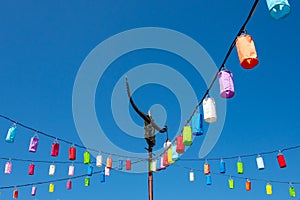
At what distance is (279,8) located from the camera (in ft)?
10.2

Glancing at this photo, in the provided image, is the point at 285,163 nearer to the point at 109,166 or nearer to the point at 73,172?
the point at 109,166

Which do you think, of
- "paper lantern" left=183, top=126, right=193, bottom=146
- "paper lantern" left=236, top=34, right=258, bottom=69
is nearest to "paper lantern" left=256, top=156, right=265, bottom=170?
"paper lantern" left=183, top=126, right=193, bottom=146

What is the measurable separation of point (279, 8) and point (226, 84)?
1.22 metres

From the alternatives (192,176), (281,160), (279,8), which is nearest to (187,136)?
(279,8)

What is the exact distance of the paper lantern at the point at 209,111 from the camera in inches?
187

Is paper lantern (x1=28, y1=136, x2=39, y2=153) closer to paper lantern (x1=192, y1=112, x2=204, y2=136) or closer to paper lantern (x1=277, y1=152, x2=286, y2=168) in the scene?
paper lantern (x1=192, y1=112, x2=204, y2=136)

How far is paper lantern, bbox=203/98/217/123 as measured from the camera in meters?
4.75

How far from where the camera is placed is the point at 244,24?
3.76 metres

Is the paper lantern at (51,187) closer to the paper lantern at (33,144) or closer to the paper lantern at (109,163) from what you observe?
the paper lantern at (109,163)

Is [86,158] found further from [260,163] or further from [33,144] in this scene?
[260,163]

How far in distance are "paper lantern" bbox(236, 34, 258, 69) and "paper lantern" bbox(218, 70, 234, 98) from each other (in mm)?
440

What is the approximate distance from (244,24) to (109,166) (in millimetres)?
7853

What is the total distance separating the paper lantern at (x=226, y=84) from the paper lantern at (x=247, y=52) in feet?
1.44

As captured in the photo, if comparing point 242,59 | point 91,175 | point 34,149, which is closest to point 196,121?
point 242,59
